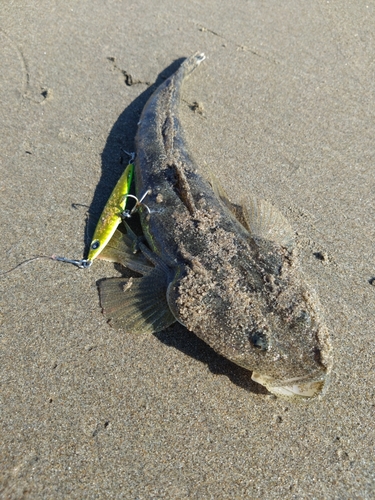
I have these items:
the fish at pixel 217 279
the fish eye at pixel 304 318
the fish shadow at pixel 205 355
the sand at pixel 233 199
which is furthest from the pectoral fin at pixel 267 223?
the fish shadow at pixel 205 355

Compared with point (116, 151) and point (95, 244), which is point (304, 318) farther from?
point (116, 151)

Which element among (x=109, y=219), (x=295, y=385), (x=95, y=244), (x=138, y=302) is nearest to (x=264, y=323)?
(x=295, y=385)

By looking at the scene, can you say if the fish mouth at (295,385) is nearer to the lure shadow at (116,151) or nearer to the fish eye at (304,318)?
the fish eye at (304,318)

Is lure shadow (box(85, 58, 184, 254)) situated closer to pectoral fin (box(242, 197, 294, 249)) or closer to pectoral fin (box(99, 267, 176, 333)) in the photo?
pectoral fin (box(99, 267, 176, 333))

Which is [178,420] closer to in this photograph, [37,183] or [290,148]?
[37,183]

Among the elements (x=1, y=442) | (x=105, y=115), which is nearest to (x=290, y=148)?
(x=105, y=115)

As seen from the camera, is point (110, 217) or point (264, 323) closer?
point (264, 323)
